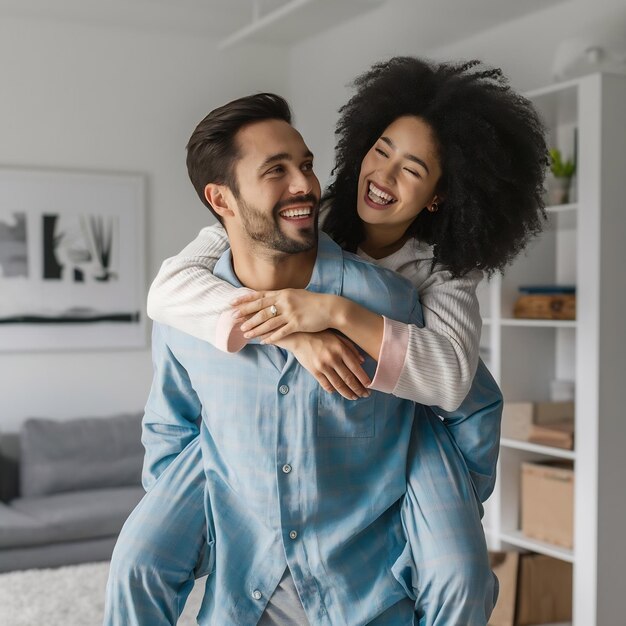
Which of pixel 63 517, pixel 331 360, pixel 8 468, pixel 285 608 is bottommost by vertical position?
pixel 63 517

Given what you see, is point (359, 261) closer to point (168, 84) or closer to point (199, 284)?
point (199, 284)

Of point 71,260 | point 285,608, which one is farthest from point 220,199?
point 71,260

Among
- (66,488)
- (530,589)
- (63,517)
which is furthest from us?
(66,488)

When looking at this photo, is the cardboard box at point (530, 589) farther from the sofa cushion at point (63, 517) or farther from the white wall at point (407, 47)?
the white wall at point (407, 47)

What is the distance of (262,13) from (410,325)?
410 cm

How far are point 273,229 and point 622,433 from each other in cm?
241

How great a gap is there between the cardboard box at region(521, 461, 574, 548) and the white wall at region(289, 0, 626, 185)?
1714 mm

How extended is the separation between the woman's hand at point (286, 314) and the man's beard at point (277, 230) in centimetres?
10

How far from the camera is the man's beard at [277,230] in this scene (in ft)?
5.67

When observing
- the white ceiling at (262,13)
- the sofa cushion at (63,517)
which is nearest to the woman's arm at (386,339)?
the white ceiling at (262,13)

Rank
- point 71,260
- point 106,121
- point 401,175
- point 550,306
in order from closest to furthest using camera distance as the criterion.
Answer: point 401,175
point 550,306
point 71,260
point 106,121

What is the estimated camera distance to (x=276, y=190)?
1737 mm

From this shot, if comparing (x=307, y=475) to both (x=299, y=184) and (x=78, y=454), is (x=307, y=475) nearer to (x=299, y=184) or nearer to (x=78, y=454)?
(x=299, y=184)

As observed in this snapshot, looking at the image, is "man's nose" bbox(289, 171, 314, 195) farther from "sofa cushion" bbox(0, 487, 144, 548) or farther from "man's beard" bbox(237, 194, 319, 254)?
"sofa cushion" bbox(0, 487, 144, 548)
